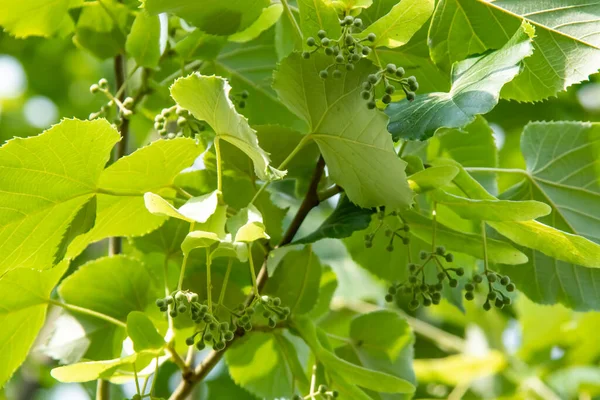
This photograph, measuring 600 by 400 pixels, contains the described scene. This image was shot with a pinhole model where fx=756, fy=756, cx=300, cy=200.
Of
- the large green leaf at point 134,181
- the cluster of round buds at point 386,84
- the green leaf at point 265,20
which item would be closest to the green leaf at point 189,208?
the large green leaf at point 134,181

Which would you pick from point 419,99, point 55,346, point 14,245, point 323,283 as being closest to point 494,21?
point 419,99

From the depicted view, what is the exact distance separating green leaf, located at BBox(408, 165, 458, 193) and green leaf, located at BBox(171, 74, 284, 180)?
0.66 feet

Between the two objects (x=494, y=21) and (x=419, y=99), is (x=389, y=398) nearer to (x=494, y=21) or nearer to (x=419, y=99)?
(x=419, y=99)

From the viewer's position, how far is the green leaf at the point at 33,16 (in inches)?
50.6

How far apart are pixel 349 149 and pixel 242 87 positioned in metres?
0.58

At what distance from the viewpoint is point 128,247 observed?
4.78ft

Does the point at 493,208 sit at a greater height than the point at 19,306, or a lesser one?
greater

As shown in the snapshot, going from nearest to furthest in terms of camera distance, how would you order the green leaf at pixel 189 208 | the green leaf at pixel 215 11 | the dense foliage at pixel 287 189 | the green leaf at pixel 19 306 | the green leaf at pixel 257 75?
the green leaf at pixel 189 208 < the dense foliage at pixel 287 189 < the green leaf at pixel 215 11 < the green leaf at pixel 19 306 < the green leaf at pixel 257 75

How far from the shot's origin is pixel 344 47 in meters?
0.93

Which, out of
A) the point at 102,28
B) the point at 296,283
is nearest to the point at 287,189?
the point at 296,283

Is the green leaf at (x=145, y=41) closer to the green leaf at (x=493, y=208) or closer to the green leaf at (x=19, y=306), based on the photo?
the green leaf at (x=19, y=306)

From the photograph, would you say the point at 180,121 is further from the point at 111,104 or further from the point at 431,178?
the point at 431,178

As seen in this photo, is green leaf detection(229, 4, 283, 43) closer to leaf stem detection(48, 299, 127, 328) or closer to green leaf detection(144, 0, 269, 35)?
green leaf detection(144, 0, 269, 35)

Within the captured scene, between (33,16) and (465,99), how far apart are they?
794 mm
